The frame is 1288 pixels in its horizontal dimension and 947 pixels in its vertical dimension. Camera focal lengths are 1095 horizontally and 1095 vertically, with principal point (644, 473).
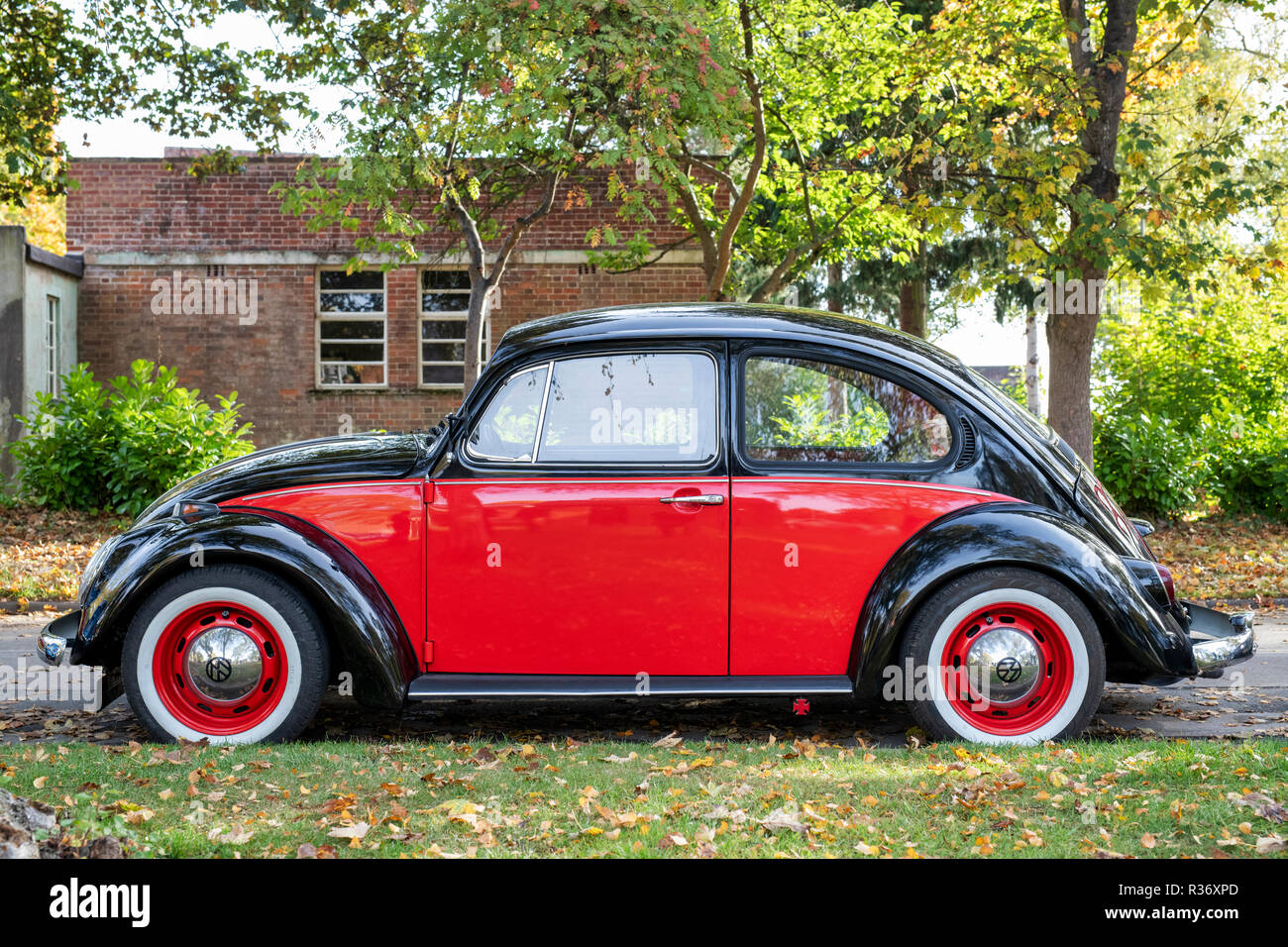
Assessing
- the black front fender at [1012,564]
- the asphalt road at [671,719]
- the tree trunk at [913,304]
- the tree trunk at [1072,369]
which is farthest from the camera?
the tree trunk at [913,304]

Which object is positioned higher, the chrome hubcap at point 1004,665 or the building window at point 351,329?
the building window at point 351,329

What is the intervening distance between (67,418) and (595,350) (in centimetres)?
1080

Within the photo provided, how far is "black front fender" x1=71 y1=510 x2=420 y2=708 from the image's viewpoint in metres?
4.64

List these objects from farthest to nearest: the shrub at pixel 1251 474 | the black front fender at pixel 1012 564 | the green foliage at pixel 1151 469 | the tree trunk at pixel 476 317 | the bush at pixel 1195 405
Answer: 1. the shrub at pixel 1251 474
2. the bush at pixel 1195 405
3. the green foliage at pixel 1151 469
4. the tree trunk at pixel 476 317
5. the black front fender at pixel 1012 564

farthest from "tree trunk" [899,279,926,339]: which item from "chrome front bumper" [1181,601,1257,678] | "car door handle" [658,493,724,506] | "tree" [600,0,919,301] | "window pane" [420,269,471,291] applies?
"car door handle" [658,493,724,506]

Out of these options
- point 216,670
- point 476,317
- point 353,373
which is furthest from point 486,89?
point 353,373

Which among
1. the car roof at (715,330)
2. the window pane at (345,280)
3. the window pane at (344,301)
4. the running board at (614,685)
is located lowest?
the running board at (614,685)

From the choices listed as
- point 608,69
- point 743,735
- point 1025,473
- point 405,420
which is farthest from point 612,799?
point 405,420

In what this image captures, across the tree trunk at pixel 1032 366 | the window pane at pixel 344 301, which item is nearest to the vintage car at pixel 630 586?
the window pane at pixel 344 301

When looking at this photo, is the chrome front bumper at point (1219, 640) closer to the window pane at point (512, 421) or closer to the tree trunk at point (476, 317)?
the window pane at point (512, 421)

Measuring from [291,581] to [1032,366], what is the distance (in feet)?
71.2

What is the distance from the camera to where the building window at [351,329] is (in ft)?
57.2

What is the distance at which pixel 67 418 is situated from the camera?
13305mm

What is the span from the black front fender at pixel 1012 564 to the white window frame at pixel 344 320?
13.8 metres
